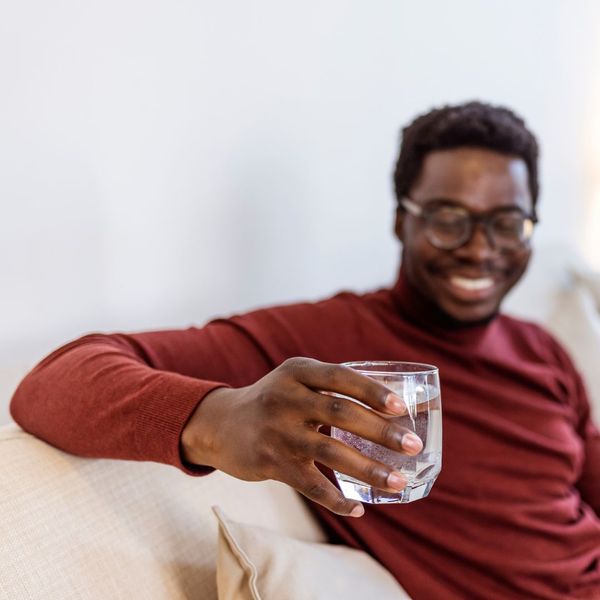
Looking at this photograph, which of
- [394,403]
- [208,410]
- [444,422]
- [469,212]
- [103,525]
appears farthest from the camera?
[469,212]

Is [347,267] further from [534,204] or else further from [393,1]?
[393,1]

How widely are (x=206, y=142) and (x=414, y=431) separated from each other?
96cm

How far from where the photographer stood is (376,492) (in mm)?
769

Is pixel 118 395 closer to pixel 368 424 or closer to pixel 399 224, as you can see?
pixel 368 424

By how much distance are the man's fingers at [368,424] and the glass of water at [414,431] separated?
0.05 feet

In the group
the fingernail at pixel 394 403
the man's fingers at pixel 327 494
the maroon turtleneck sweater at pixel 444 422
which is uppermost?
the fingernail at pixel 394 403

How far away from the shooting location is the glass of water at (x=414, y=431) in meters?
0.73

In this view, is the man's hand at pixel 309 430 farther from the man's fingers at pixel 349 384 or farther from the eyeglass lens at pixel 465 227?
the eyeglass lens at pixel 465 227

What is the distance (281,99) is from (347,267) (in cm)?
43

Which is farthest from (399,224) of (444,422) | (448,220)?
(444,422)

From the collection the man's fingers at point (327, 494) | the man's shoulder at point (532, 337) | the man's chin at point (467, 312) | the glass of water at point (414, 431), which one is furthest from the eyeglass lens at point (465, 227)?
the man's fingers at point (327, 494)

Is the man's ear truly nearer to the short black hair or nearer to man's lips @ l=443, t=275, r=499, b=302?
the short black hair

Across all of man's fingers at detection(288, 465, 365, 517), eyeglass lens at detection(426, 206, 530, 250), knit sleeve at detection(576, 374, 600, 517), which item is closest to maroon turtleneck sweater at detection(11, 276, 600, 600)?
knit sleeve at detection(576, 374, 600, 517)

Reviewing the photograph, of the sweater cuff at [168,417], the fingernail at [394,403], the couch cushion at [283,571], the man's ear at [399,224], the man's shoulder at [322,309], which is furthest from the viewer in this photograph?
the man's ear at [399,224]
